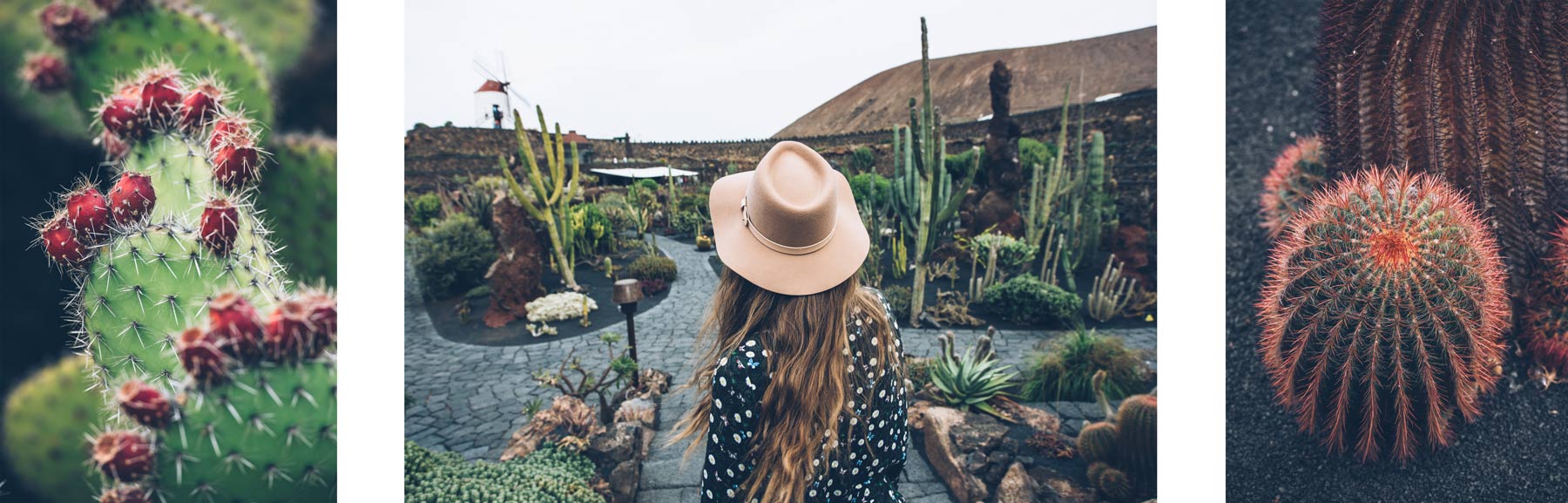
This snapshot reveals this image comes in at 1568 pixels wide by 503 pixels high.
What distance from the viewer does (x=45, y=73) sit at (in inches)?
74.7

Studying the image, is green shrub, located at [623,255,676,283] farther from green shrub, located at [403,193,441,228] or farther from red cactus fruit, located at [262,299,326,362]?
red cactus fruit, located at [262,299,326,362]

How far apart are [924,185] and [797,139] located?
2.34 ft

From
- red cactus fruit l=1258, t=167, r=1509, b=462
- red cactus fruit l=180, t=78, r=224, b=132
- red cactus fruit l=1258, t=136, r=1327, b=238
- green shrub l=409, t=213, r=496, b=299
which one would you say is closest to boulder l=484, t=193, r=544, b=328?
green shrub l=409, t=213, r=496, b=299

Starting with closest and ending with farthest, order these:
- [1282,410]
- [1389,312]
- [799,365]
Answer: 1. [799,365]
2. [1389,312]
3. [1282,410]

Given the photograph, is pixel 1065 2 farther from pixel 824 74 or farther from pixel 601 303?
pixel 601 303

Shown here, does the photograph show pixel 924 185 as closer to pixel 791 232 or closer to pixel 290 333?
pixel 791 232

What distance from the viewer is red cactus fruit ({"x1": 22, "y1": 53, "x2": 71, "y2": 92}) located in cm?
189

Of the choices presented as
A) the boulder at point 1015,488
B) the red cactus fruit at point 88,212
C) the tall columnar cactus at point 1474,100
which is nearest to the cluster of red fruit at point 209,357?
the red cactus fruit at point 88,212

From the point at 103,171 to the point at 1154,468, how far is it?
437 cm

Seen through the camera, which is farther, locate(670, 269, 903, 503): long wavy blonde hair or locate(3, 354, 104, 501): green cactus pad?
locate(3, 354, 104, 501): green cactus pad

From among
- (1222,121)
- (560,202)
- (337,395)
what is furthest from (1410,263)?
(337,395)

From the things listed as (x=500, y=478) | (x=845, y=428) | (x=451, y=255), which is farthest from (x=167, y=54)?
(x=845, y=428)

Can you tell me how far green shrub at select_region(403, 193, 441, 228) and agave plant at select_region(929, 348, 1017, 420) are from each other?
2.46 metres

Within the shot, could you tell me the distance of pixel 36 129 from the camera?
193 centimetres
